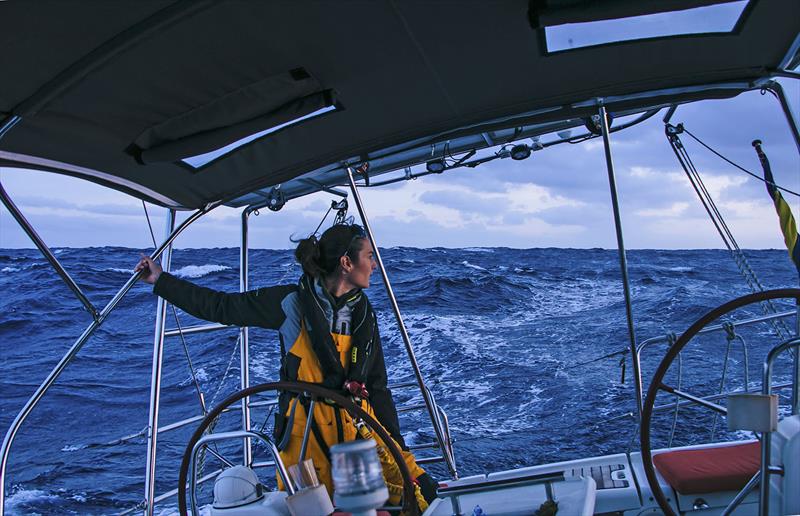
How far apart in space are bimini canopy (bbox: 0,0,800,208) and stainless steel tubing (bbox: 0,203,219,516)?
35 centimetres

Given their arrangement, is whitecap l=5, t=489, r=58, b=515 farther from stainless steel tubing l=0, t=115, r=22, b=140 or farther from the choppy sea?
stainless steel tubing l=0, t=115, r=22, b=140

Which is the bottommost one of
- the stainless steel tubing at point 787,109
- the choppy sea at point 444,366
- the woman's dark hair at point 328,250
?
the choppy sea at point 444,366

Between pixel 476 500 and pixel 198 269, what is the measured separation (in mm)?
13459

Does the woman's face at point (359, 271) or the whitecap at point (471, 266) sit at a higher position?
the whitecap at point (471, 266)

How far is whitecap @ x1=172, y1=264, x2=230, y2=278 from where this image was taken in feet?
42.7

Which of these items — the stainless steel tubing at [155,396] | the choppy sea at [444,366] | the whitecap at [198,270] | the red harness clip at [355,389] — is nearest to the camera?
the red harness clip at [355,389]

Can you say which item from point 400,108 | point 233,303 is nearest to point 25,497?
point 233,303

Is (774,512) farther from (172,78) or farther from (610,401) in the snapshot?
(610,401)

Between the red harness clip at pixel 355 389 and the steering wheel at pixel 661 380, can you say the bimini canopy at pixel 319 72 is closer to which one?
the steering wheel at pixel 661 380

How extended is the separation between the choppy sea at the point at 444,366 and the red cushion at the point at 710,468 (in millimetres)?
504

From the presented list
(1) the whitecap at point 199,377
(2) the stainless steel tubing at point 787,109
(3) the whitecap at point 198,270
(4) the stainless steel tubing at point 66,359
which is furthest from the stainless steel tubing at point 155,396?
(3) the whitecap at point 198,270

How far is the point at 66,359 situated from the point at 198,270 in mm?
12352

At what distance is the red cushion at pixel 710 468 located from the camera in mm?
1686

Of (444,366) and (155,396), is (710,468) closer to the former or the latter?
(155,396)
